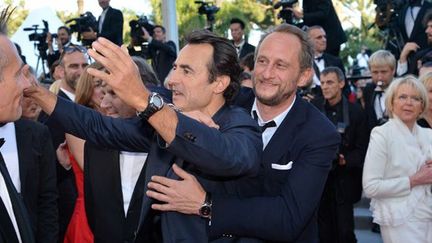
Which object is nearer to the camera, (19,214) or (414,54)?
(19,214)

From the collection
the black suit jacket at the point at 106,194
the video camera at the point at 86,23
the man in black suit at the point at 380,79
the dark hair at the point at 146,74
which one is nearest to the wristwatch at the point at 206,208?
the black suit jacket at the point at 106,194

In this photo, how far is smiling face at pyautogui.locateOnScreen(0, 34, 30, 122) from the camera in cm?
261

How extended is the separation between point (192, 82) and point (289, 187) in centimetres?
62

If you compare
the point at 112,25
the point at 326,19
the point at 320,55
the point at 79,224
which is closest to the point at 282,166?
the point at 79,224

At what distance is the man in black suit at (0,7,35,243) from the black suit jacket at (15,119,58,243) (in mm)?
1407

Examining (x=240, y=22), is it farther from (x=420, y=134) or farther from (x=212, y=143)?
(x=212, y=143)

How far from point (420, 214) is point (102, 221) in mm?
2640

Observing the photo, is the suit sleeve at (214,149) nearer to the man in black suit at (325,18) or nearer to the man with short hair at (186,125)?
the man with short hair at (186,125)

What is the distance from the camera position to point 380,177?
18.4ft

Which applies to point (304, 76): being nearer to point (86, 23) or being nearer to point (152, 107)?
point (152, 107)

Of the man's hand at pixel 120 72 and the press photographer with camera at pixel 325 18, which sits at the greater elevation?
the man's hand at pixel 120 72

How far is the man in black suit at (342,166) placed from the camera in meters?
7.30

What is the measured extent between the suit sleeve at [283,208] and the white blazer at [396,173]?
8.06ft

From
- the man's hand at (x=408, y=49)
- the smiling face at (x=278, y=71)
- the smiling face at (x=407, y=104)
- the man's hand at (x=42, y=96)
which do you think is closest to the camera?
the man's hand at (x=42, y=96)
